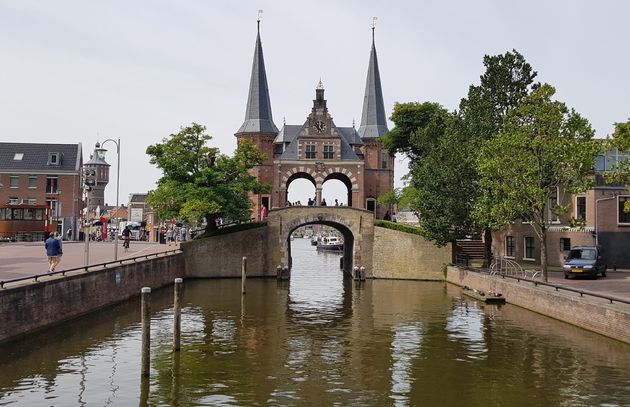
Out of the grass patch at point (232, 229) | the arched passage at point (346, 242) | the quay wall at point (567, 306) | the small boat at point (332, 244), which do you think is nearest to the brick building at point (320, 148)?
the arched passage at point (346, 242)

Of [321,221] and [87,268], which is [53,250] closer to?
[87,268]

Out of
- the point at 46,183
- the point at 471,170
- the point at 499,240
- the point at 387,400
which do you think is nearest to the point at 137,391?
the point at 387,400

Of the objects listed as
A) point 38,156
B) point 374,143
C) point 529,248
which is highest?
point 374,143

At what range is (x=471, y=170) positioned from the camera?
44.5 metres

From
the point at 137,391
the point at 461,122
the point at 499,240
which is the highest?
the point at 461,122

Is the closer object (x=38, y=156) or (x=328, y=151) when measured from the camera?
(x=328, y=151)

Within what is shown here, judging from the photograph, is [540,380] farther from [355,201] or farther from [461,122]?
[355,201]

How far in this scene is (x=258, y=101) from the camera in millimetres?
78188

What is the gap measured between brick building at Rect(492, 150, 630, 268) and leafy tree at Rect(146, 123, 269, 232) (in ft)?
77.9

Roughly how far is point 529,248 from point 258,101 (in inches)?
1595

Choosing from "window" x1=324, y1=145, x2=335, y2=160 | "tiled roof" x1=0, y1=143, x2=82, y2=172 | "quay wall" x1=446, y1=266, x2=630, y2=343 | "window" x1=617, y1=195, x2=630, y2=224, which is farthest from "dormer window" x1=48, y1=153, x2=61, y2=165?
"window" x1=617, y1=195, x2=630, y2=224

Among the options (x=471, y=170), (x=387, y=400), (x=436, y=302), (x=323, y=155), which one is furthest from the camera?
(x=323, y=155)

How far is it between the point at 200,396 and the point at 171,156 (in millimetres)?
35209

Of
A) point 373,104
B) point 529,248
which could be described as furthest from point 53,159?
point 529,248
